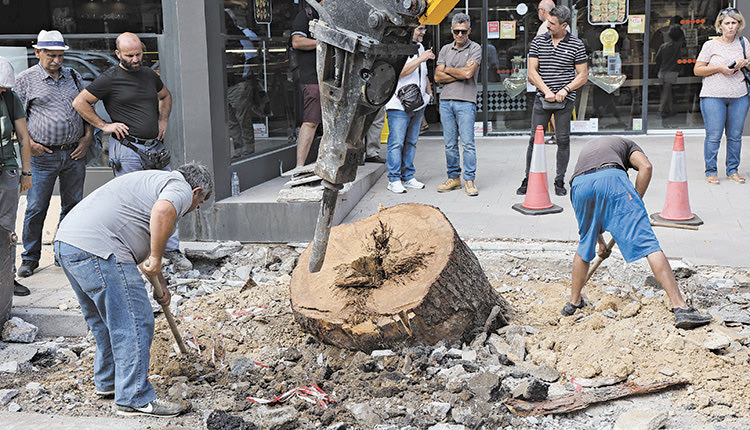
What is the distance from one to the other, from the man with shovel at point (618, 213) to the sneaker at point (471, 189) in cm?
312

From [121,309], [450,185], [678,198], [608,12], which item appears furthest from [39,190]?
[608,12]

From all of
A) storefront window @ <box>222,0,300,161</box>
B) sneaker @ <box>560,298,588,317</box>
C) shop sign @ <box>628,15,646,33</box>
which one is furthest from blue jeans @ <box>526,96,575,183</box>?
shop sign @ <box>628,15,646,33</box>

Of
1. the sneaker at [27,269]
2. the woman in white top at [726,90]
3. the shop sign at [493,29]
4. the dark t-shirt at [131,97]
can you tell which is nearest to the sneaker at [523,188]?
the woman in white top at [726,90]

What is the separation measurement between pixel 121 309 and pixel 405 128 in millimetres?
4855

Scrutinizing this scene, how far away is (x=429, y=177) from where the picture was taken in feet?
30.8

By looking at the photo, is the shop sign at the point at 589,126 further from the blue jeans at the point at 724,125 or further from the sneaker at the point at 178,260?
the sneaker at the point at 178,260

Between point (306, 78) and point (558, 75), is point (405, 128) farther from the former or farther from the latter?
point (558, 75)

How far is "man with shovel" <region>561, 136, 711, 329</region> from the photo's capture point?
195 inches

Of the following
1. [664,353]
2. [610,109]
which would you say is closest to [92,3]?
[664,353]

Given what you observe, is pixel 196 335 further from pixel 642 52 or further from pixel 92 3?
pixel 642 52

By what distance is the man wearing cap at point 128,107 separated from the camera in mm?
6598

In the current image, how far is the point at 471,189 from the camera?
8.48m

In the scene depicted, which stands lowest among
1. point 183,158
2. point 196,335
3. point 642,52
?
point 196,335

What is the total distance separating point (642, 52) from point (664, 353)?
828cm
